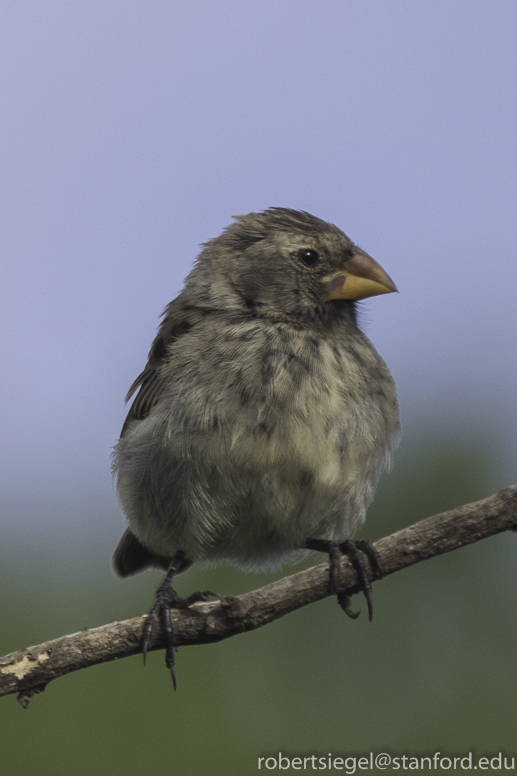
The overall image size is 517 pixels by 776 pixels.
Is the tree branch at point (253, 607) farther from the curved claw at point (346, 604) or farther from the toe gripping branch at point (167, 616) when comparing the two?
the curved claw at point (346, 604)

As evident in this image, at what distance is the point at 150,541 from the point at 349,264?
2.10 meters

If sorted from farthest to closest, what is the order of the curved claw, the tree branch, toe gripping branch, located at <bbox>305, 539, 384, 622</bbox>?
the curved claw
toe gripping branch, located at <bbox>305, 539, 384, 622</bbox>
the tree branch

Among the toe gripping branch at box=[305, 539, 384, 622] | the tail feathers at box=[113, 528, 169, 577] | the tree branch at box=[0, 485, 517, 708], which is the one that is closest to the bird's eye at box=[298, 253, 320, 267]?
the toe gripping branch at box=[305, 539, 384, 622]

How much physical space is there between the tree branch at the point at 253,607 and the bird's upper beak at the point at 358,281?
66.0 inches

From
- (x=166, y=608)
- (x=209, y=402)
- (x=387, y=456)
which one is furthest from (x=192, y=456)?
(x=387, y=456)

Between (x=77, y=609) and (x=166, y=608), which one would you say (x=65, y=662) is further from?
(x=77, y=609)

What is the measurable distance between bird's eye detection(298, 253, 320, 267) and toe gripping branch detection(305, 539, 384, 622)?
1755 mm

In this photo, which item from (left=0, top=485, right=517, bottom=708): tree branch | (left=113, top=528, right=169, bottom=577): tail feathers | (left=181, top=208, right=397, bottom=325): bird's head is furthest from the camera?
(left=113, top=528, right=169, bottom=577): tail feathers

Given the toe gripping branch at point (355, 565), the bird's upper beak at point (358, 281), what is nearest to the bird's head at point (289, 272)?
the bird's upper beak at point (358, 281)

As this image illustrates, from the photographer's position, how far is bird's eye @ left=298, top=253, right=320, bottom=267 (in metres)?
5.14

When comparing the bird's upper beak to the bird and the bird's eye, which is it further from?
the bird's eye

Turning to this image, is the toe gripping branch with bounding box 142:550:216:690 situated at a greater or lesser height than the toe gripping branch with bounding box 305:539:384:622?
lesser

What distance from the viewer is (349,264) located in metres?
5.19

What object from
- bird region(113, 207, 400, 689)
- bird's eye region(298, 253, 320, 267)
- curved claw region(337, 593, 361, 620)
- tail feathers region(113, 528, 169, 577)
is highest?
bird's eye region(298, 253, 320, 267)
